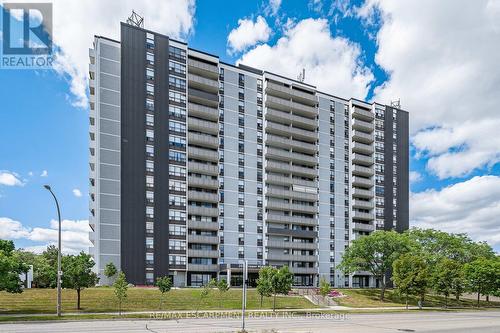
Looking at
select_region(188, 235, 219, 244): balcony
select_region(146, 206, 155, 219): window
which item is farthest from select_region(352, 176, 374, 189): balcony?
select_region(146, 206, 155, 219): window

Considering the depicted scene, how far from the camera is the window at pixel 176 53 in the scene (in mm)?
75062

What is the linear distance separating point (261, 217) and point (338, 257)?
74.7 feet

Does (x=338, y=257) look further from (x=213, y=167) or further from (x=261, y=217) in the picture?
(x=213, y=167)

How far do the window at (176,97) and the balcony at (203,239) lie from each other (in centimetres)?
2658

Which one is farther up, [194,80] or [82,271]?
[194,80]

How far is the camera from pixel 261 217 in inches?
3280

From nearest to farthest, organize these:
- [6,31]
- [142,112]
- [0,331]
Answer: [0,331]
[6,31]
[142,112]

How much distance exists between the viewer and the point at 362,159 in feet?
319

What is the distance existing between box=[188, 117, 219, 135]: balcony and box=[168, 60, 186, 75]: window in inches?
375

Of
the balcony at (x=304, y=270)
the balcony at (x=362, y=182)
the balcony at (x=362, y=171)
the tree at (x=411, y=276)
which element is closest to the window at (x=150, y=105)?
the balcony at (x=304, y=270)

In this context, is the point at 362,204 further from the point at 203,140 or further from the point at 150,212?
the point at 150,212

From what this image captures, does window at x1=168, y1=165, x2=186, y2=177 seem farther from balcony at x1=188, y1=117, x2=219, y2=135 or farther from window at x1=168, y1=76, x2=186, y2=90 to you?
window at x1=168, y1=76, x2=186, y2=90

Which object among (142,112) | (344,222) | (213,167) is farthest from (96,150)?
(344,222)

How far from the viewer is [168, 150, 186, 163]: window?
238ft
